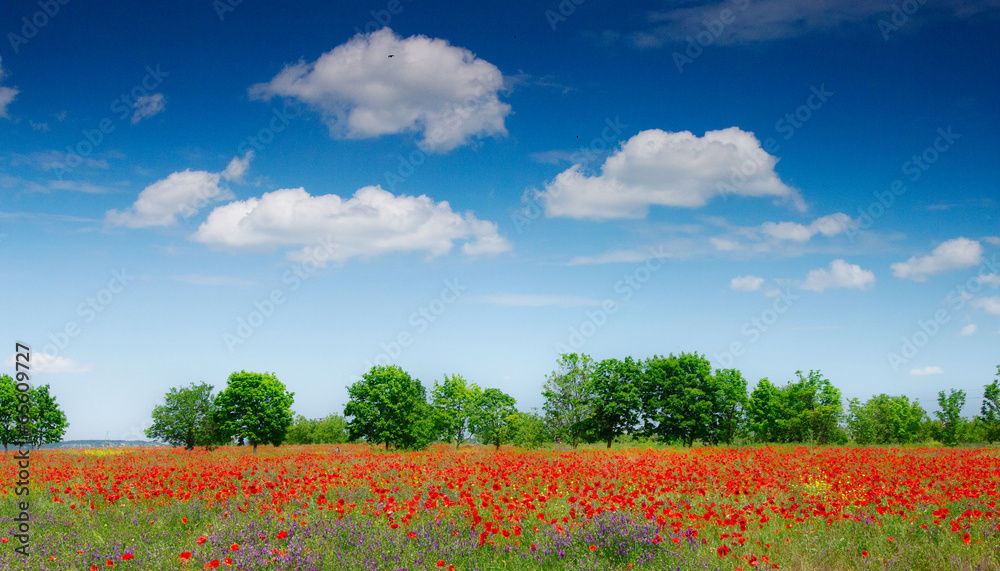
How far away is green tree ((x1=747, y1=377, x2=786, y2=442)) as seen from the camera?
2231 inches

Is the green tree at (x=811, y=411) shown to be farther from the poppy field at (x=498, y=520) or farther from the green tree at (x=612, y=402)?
the poppy field at (x=498, y=520)

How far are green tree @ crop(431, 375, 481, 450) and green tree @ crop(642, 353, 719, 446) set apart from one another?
17459 mm

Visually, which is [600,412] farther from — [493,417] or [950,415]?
[950,415]

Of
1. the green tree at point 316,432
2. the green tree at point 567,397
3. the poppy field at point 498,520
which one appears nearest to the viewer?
the poppy field at point 498,520

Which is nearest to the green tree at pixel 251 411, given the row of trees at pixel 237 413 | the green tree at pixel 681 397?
the row of trees at pixel 237 413

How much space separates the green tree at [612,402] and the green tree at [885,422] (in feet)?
76.7

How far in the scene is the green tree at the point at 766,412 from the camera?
56.7 metres

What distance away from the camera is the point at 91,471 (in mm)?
13016

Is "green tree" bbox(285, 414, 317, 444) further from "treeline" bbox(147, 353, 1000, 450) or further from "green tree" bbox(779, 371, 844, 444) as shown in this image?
"green tree" bbox(779, 371, 844, 444)

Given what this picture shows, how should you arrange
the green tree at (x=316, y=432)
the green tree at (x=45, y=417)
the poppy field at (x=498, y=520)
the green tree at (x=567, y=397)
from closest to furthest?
the poppy field at (x=498, y=520) → the green tree at (x=567, y=397) → the green tree at (x=45, y=417) → the green tree at (x=316, y=432)

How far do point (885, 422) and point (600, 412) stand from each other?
31144mm

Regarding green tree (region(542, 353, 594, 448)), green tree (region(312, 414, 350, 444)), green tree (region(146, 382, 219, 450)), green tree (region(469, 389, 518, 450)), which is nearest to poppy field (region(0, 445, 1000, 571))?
green tree (region(542, 353, 594, 448))

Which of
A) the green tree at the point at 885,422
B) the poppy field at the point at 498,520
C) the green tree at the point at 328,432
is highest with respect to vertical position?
the poppy field at the point at 498,520

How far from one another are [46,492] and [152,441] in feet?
165
